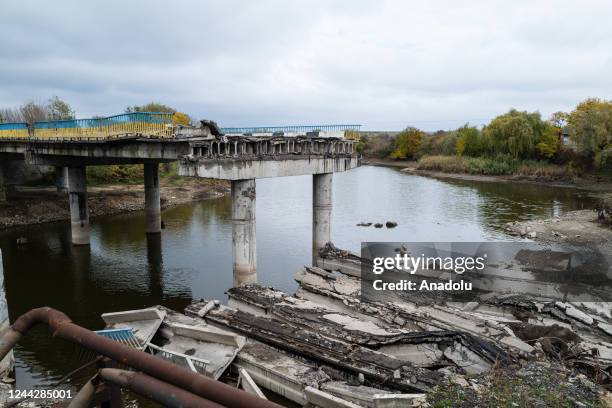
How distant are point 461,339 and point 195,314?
9.78 meters

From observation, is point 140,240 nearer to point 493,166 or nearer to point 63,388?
→ point 63,388

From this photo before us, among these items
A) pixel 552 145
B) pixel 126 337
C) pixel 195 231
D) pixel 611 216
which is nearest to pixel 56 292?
pixel 126 337

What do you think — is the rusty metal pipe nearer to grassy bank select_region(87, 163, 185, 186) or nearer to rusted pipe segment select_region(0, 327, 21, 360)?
rusted pipe segment select_region(0, 327, 21, 360)

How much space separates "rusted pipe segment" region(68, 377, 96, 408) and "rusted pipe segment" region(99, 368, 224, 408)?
414 mm

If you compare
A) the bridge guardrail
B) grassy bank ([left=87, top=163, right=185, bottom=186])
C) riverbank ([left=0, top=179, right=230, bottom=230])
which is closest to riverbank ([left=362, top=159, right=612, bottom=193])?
riverbank ([left=0, top=179, right=230, bottom=230])

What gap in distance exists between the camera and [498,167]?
247ft

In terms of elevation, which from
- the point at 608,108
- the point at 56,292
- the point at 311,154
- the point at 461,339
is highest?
the point at 608,108

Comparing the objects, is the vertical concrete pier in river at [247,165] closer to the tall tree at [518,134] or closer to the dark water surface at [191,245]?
the dark water surface at [191,245]

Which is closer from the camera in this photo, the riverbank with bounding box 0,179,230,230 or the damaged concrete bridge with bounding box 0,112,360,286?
the damaged concrete bridge with bounding box 0,112,360,286

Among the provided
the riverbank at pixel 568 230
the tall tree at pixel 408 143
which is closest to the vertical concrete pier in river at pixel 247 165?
the riverbank at pixel 568 230

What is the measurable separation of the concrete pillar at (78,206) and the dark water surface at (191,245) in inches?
41.0

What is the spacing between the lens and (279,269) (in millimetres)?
26906

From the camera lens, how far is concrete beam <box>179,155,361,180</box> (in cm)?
1922

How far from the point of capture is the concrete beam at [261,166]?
1922 centimetres
